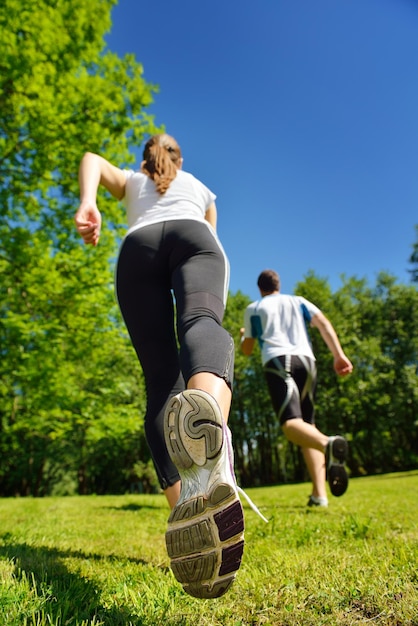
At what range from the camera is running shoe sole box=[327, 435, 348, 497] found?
3.40m

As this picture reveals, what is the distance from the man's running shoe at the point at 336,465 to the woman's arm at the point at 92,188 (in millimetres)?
2579

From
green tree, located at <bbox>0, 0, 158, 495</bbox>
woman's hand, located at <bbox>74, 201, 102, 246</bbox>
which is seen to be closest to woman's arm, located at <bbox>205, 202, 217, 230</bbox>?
woman's hand, located at <bbox>74, 201, 102, 246</bbox>

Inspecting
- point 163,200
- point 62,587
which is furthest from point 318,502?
point 163,200

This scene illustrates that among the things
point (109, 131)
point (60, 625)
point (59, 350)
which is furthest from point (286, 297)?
point (109, 131)

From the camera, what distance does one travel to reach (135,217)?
6.96 ft

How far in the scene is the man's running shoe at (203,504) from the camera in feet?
3.52

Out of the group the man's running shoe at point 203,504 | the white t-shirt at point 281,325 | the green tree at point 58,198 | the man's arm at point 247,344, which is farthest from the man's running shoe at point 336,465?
the green tree at point 58,198

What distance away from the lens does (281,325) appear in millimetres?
4594

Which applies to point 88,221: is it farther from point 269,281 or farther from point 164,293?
point 269,281

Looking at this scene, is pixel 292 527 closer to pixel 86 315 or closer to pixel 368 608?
pixel 368 608

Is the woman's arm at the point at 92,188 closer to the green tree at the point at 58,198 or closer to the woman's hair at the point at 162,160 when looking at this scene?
the woman's hair at the point at 162,160

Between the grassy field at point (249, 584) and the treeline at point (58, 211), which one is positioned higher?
the treeline at point (58, 211)

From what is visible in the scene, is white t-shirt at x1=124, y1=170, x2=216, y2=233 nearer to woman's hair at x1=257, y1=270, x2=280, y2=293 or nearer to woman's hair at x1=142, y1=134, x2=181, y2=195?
woman's hair at x1=142, y1=134, x2=181, y2=195

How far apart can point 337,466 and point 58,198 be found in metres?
10.0
